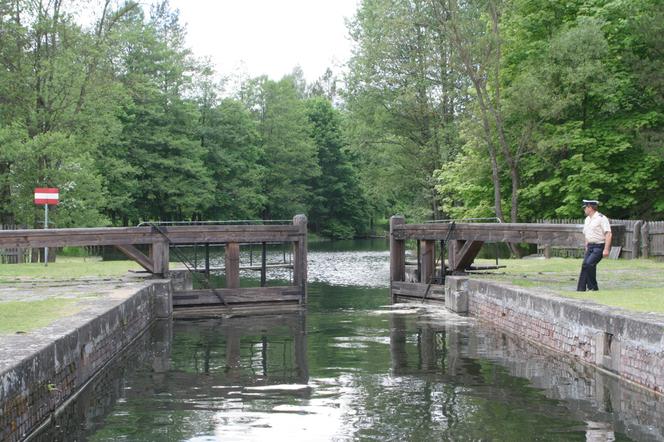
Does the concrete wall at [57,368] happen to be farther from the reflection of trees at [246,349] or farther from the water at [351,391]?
the reflection of trees at [246,349]

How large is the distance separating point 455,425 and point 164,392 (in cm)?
386

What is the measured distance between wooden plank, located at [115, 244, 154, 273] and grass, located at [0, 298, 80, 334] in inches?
A: 200

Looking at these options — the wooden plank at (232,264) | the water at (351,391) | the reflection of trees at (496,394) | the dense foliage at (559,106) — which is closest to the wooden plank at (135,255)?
the wooden plank at (232,264)

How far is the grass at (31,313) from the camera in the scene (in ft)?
33.3

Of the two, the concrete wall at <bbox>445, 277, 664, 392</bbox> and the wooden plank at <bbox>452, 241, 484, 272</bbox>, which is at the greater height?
the wooden plank at <bbox>452, 241, 484, 272</bbox>

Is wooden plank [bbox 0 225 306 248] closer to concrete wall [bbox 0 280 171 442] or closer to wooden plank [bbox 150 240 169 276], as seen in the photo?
wooden plank [bbox 150 240 169 276]

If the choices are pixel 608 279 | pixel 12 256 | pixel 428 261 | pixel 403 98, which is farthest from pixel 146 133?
pixel 608 279

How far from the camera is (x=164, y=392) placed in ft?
34.1

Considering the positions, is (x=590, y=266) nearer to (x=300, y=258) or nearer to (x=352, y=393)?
(x=352, y=393)

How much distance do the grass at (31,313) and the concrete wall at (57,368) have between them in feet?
1.77

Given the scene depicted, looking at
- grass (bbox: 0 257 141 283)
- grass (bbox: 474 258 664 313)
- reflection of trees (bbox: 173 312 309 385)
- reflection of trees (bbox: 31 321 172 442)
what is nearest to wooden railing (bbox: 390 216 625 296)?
grass (bbox: 474 258 664 313)

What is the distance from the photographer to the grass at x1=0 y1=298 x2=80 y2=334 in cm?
1016

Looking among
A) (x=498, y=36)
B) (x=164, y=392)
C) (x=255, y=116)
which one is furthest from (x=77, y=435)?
(x=255, y=116)

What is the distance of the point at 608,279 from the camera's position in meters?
17.5
